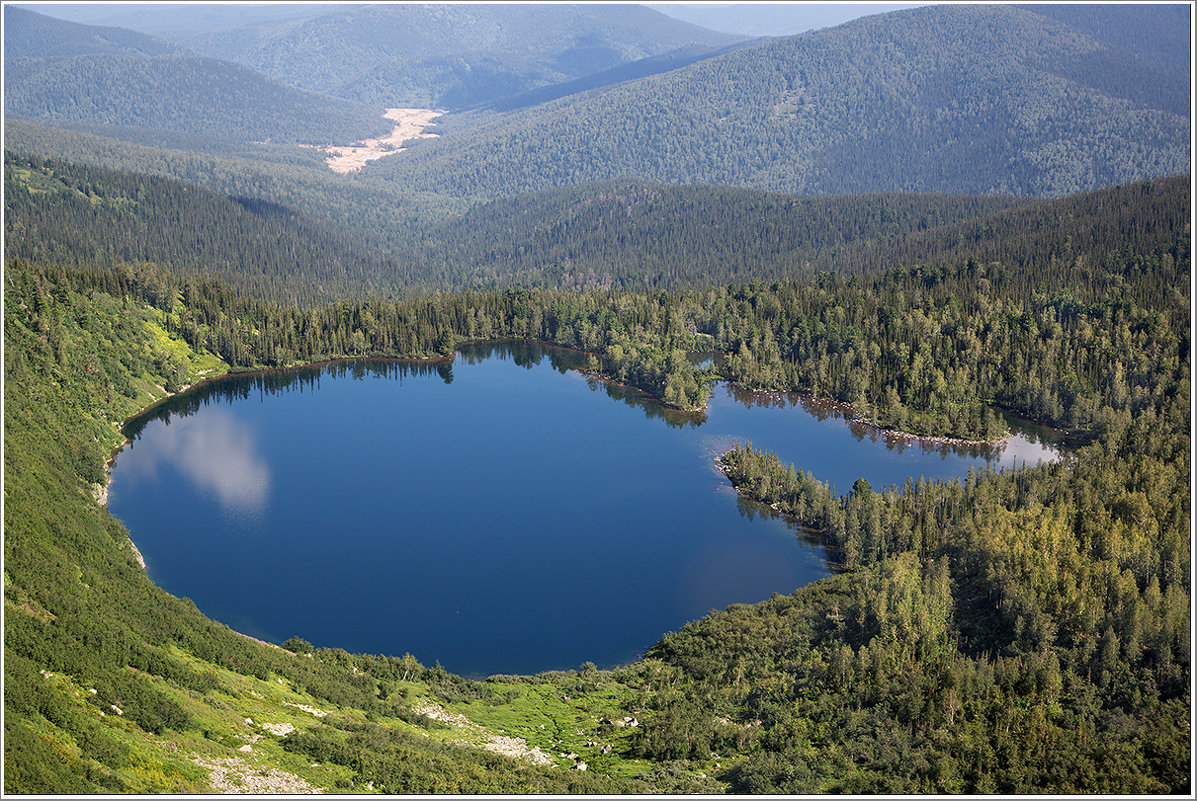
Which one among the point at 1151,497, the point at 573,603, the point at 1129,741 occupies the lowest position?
the point at 573,603

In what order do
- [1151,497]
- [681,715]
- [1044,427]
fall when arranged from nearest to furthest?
[681,715] < [1151,497] < [1044,427]

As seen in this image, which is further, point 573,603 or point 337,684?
point 573,603

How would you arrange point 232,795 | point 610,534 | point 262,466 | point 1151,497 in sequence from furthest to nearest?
point 262,466 → point 610,534 → point 1151,497 → point 232,795

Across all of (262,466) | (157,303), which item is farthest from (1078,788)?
(157,303)

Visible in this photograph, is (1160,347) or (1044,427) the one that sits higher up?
(1160,347)

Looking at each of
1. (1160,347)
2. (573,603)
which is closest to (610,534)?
(573,603)

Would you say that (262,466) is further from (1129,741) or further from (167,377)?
(1129,741)

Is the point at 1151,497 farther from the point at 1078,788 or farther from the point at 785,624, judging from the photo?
the point at 1078,788

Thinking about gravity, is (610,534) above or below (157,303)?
below

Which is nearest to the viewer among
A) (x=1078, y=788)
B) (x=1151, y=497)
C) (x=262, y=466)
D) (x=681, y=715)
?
(x=1078, y=788)
